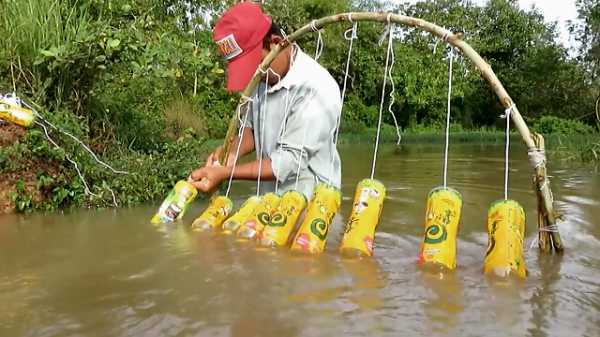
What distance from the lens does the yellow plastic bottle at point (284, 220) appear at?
3389 millimetres

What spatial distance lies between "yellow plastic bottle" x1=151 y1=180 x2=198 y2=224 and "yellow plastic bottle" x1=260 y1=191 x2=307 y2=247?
72 centimetres

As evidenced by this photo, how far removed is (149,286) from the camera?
8.93 ft

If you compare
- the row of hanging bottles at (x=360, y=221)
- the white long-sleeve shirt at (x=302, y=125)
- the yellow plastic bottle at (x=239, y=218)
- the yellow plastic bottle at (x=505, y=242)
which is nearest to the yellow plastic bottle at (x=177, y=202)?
the row of hanging bottles at (x=360, y=221)

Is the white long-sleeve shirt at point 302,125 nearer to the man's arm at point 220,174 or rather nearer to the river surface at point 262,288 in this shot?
the man's arm at point 220,174

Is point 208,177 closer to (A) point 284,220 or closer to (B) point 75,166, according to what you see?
(A) point 284,220

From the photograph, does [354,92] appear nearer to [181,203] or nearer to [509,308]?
[181,203]

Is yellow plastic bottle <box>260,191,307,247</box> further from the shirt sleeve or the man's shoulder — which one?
the man's shoulder

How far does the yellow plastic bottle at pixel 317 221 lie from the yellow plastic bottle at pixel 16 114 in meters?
2.44

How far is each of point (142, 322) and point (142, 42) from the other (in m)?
3.42

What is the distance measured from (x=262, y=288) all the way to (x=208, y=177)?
4.59 feet

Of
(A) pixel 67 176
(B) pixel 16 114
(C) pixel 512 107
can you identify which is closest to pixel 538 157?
(C) pixel 512 107

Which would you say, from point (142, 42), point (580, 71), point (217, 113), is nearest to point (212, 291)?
point (142, 42)

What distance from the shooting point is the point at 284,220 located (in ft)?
11.2

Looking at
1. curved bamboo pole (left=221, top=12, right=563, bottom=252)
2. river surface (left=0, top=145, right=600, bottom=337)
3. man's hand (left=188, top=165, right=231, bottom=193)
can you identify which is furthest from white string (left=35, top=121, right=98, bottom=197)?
curved bamboo pole (left=221, top=12, right=563, bottom=252)
